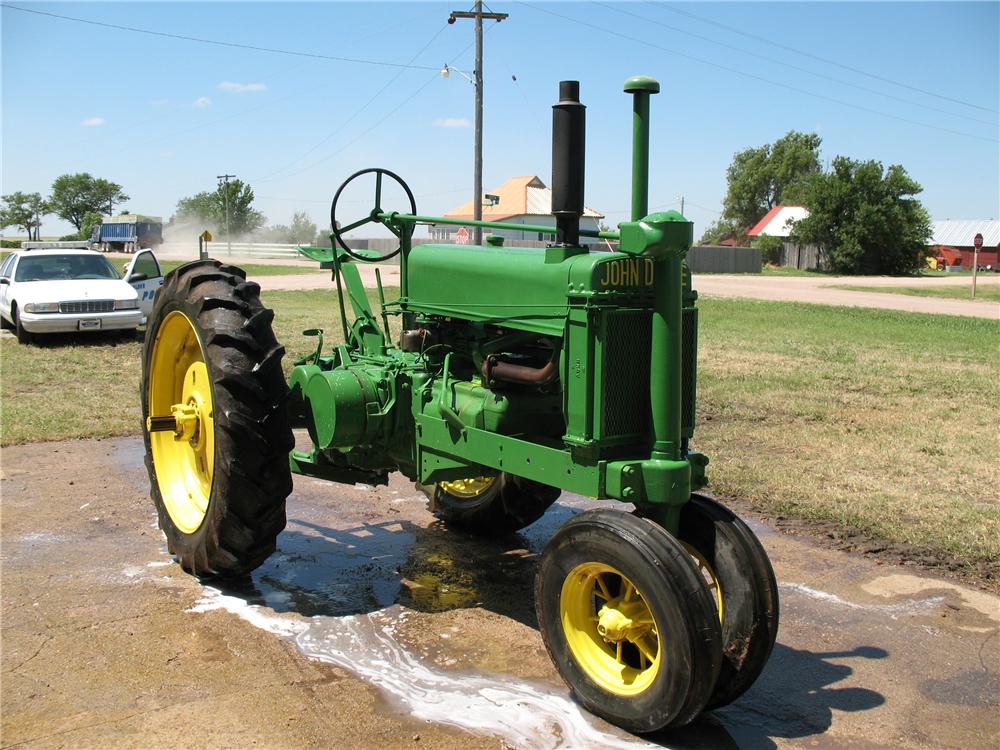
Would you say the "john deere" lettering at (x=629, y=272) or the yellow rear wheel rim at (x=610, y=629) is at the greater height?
the "john deere" lettering at (x=629, y=272)

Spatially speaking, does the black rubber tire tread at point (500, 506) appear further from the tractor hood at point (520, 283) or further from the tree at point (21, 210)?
the tree at point (21, 210)

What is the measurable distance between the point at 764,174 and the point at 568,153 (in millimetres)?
96640

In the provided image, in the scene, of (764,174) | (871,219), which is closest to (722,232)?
(764,174)

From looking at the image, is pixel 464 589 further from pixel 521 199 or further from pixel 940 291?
pixel 521 199

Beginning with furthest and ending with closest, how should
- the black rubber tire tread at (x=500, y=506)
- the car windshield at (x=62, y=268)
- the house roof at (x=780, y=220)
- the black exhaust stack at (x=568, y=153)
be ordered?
the house roof at (x=780, y=220) → the car windshield at (x=62, y=268) → the black rubber tire tread at (x=500, y=506) → the black exhaust stack at (x=568, y=153)

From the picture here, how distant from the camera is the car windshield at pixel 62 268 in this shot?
49.0 ft

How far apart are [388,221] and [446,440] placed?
4.59ft

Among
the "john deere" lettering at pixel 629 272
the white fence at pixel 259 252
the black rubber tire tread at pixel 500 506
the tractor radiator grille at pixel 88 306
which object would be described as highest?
the white fence at pixel 259 252

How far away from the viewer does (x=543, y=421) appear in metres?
Answer: 4.53

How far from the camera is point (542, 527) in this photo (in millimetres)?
6254

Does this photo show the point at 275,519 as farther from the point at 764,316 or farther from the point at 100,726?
the point at 764,316

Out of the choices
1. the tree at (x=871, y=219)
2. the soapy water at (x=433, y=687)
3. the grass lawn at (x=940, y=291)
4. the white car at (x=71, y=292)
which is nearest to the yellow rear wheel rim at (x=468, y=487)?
the soapy water at (x=433, y=687)

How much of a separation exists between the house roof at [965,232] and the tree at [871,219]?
1183 inches

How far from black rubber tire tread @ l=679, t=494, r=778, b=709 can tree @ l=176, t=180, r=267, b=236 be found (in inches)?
2958
